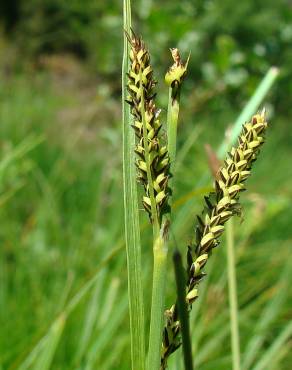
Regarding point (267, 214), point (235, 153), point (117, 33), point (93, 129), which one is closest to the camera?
point (235, 153)

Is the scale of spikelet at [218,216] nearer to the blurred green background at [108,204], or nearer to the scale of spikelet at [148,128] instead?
the scale of spikelet at [148,128]

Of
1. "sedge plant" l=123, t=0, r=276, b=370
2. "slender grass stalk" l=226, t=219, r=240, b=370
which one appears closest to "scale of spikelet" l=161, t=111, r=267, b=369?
"sedge plant" l=123, t=0, r=276, b=370

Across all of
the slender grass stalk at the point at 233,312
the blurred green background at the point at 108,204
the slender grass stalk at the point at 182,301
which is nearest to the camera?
the slender grass stalk at the point at 182,301

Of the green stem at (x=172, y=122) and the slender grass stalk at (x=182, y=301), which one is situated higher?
the green stem at (x=172, y=122)

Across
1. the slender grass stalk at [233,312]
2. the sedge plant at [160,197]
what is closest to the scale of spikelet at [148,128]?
the sedge plant at [160,197]

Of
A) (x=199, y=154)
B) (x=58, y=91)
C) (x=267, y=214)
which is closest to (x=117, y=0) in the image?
(x=199, y=154)

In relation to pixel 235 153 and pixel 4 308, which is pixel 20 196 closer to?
pixel 4 308

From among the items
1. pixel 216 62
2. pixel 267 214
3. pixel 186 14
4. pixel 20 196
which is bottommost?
pixel 267 214
